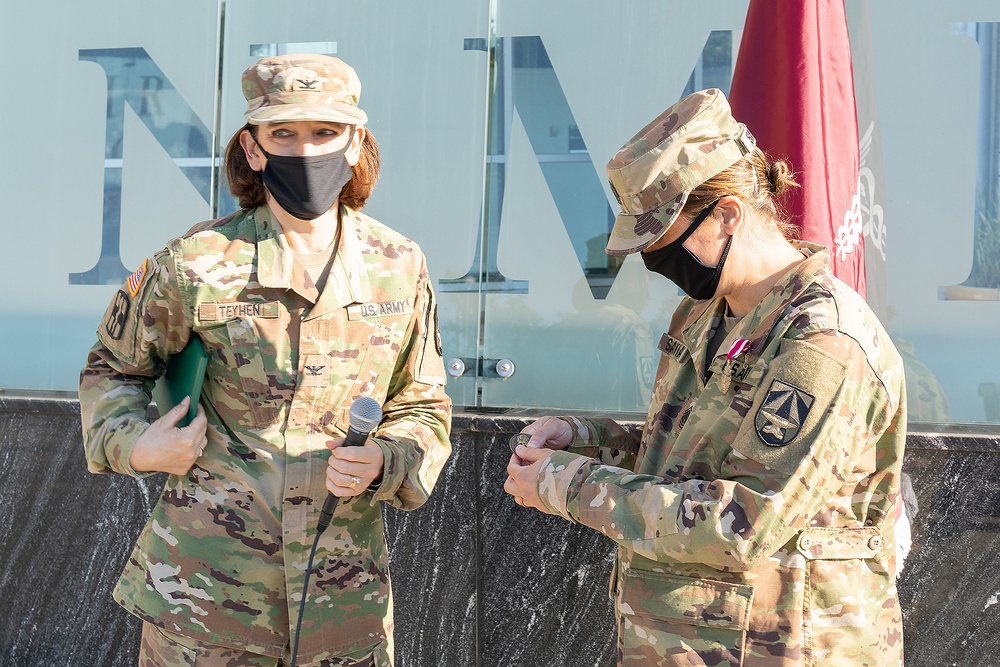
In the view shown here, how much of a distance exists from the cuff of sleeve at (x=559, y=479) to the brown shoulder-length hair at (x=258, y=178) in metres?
0.82

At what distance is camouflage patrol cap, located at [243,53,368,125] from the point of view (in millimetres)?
2012

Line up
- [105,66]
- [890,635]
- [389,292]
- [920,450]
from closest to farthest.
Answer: [890,635], [389,292], [920,450], [105,66]

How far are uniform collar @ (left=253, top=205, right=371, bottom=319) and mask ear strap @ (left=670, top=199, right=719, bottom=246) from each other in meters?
0.75

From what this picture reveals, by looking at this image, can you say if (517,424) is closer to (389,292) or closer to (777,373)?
(389,292)

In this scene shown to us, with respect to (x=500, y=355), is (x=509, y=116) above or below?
above

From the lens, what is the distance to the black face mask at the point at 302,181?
2.07 metres

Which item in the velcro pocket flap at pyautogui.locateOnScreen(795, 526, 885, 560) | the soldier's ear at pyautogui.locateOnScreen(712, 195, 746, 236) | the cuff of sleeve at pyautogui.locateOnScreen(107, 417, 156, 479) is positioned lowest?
the cuff of sleeve at pyautogui.locateOnScreen(107, 417, 156, 479)

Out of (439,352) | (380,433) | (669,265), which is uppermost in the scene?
(669,265)

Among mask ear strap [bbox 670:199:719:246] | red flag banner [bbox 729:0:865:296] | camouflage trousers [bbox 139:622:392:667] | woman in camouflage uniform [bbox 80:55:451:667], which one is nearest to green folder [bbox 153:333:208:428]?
woman in camouflage uniform [bbox 80:55:451:667]

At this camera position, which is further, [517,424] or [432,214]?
[432,214]

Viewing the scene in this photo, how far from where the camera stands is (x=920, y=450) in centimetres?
288

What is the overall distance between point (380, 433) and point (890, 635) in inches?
43.9

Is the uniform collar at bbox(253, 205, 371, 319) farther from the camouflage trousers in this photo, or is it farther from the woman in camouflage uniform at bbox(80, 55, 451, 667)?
the camouflage trousers

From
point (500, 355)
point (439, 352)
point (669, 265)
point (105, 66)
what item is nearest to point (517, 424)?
point (500, 355)
